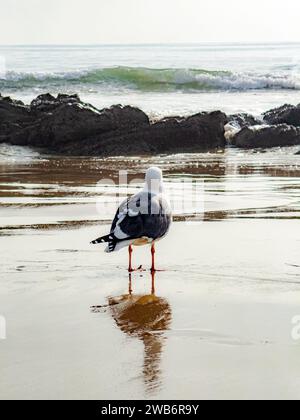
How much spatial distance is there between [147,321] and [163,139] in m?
13.6

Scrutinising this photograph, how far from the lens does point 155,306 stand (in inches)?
203

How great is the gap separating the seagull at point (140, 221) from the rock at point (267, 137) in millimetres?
11967

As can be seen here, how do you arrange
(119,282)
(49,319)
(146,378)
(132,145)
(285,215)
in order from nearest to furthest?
1. (146,378)
2. (49,319)
3. (119,282)
4. (285,215)
5. (132,145)

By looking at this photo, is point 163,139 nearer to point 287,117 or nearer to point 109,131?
point 109,131

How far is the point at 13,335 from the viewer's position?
4.44m

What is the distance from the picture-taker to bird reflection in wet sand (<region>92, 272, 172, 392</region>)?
3951 millimetres

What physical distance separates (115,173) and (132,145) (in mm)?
4782

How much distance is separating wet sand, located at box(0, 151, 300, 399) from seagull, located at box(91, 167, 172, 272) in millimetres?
272

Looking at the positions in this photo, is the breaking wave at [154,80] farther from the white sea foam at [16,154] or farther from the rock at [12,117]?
the white sea foam at [16,154]

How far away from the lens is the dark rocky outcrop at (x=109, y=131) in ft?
59.1
